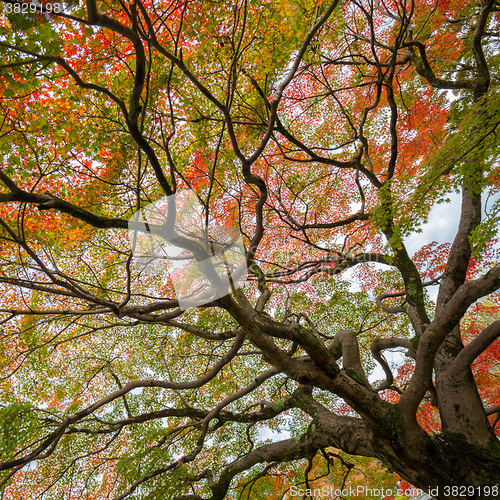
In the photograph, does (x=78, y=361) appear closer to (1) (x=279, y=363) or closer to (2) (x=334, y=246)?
(1) (x=279, y=363)

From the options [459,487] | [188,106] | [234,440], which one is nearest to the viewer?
[459,487]

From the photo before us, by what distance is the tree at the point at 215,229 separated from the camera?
2.93 m

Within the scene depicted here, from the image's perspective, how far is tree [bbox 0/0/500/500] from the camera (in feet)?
9.61

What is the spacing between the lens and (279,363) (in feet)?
12.1

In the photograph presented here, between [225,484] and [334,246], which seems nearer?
[225,484]

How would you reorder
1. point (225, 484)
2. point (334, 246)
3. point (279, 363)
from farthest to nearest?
point (334, 246) → point (225, 484) → point (279, 363)

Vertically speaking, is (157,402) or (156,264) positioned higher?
(156,264)

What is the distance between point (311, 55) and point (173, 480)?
724 centimetres

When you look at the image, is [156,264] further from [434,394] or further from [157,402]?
[434,394]

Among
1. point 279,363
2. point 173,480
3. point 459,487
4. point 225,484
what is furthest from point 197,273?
point 225,484

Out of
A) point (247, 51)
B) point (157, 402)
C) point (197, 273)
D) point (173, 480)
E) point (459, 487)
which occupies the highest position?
point (247, 51)

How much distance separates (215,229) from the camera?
14.7ft

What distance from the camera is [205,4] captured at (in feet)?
11.3

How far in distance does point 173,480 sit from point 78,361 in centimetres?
444
